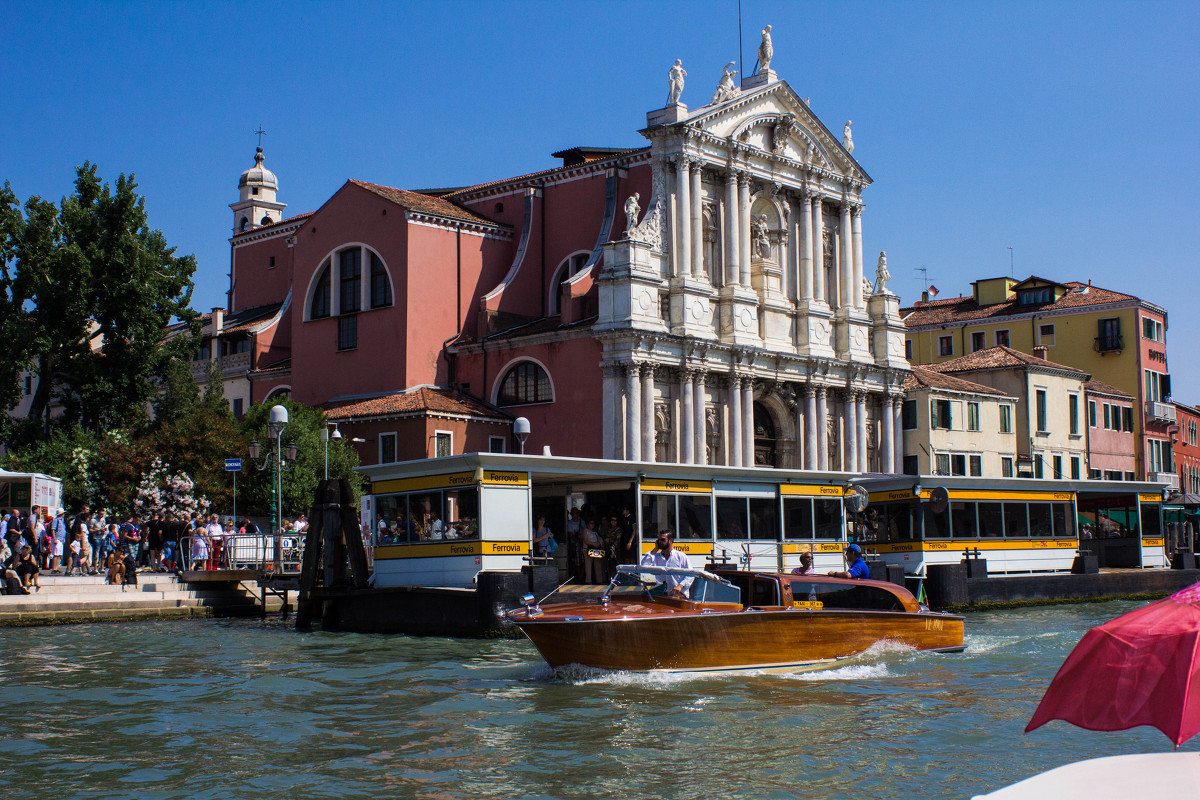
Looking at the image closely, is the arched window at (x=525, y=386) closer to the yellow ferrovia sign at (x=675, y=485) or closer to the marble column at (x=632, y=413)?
the marble column at (x=632, y=413)

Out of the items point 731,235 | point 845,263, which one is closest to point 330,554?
point 731,235

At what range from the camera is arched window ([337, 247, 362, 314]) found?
4147cm

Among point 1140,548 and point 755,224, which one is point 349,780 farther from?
point 755,224

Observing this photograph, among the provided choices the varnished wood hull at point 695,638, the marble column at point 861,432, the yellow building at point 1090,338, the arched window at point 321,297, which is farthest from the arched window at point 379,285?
the yellow building at point 1090,338

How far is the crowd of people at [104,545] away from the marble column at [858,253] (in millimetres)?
21995

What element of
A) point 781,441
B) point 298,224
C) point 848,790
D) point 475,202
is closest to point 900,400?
point 781,441

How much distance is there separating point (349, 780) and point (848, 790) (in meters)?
3.98

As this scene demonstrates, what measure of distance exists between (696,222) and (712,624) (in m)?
24.8

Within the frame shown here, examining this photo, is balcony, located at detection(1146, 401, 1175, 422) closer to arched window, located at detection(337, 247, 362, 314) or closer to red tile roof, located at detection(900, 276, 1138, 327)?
red tile roof, located at detection(900, 276, 1138, 327)

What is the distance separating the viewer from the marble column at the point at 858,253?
147ft

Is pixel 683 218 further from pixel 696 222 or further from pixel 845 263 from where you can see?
pixel 845 263

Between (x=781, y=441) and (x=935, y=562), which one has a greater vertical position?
(x=781, y=441)

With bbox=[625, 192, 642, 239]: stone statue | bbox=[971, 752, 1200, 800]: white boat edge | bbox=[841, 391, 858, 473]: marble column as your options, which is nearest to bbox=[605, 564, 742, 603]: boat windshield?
bbox=[971, 752, 1200, 800]: white boat edge

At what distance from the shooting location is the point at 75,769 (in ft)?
35.6
